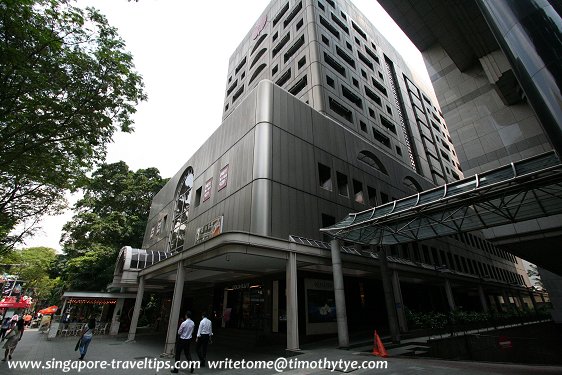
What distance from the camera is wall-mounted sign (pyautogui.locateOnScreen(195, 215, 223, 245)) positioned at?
59.0ft

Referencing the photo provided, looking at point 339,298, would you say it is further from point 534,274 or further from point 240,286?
point 534,274

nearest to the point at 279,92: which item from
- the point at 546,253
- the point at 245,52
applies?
the point at 546,253

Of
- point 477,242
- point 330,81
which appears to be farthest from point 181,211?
point 477,242

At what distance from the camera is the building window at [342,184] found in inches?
810

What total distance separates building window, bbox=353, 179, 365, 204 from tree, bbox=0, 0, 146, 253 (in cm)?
1659

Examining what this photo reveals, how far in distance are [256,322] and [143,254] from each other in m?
13.2

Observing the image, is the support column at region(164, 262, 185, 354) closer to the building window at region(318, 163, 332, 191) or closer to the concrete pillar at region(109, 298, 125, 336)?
the building window at region(318, 163, 332, 191)

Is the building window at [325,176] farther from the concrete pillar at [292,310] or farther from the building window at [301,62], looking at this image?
the building window at [301,62]

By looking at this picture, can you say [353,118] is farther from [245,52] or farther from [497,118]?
[245,52]

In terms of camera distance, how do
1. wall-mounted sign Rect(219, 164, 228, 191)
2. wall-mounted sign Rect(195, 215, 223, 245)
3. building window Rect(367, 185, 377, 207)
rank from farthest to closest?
building window Rect(367, 185, 377, 207)
wall-mounted sign Rect(219, 164, 228, 191)
wall-mounted sign Rect(195, 215, 223, 245)

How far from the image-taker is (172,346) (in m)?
12.1

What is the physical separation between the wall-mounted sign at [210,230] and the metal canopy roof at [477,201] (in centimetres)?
790

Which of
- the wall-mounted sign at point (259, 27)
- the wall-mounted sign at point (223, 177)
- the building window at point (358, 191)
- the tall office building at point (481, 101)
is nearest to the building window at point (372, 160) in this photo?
the building window at point (358, 191)

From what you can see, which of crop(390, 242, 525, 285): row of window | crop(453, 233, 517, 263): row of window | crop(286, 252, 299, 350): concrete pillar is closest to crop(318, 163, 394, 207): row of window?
crop(390, 242, 525, 285): row of window
